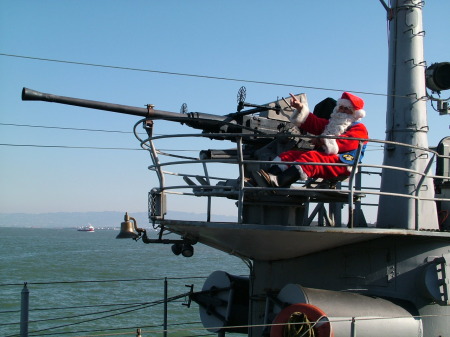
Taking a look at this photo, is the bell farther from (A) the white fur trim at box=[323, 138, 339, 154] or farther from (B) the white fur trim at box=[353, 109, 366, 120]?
(B) the white fur trim at box=[353, 109, 366, 120]

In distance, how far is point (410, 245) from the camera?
22.3 feet

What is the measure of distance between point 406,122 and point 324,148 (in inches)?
61.4

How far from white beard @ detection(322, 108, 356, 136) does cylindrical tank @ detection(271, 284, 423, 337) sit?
1.95 meters

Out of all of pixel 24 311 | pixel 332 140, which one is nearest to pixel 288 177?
pixel 332 140

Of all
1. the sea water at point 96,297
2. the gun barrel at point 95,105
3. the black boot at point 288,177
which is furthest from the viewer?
the sea water at point 96,297

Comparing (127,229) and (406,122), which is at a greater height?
(406,122)

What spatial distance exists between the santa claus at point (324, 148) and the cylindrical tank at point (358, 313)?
1.22 m

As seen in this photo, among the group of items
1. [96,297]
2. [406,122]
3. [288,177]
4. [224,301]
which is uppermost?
[406,122]

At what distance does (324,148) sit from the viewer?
6.68 metres

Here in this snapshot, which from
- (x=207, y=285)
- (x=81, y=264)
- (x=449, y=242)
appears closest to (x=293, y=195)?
(x=449, y=242)

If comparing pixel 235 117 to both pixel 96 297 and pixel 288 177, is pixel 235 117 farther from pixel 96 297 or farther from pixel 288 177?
pixel 96 297

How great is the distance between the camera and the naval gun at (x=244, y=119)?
732 cm

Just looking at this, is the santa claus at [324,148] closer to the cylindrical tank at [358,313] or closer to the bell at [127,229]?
the cylindrical tank at [358,313]

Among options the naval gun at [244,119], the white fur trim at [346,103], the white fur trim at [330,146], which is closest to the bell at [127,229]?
the naval gun at [244,119]
